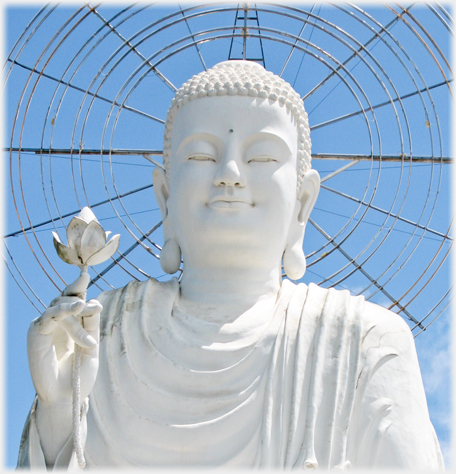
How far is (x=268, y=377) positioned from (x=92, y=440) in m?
1.26

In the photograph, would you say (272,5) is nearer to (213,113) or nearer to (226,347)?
(213,113)

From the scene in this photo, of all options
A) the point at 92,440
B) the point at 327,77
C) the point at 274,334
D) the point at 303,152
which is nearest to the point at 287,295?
the point at 274,334

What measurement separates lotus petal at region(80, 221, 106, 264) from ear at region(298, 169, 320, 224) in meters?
2.39

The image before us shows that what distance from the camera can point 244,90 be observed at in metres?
7.89

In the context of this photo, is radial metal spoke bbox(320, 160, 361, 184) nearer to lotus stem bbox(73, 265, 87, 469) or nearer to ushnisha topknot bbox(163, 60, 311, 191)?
ushnisha topknot bbox(163, 60, 311, 191)

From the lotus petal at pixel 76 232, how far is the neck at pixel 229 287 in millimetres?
1724

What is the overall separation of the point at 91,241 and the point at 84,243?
0.14ft

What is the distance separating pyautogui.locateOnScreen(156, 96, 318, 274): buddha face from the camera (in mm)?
7637

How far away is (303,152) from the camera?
8.19m

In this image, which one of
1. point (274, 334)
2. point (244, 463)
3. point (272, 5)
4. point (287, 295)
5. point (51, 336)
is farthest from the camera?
point (272, 5)

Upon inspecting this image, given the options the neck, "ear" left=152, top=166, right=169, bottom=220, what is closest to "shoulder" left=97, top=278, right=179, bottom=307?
the neck

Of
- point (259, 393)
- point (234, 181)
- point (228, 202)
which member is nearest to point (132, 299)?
point (228, 202)

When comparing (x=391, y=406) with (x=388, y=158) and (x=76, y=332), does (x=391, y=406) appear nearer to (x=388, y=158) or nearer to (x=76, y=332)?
(x=76, y=332)

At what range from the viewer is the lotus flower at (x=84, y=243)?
6.26 metres
